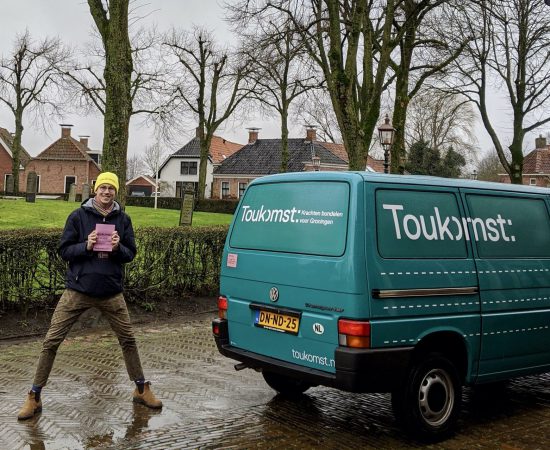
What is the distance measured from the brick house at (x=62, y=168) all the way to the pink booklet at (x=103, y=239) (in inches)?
2442

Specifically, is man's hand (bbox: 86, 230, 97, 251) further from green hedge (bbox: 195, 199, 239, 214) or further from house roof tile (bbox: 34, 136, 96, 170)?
house roof tile (bbox: 34, 136, 96, 170)

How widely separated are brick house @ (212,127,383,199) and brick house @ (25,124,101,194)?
1320cm

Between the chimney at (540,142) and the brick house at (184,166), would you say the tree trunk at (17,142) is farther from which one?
the chimney at (540,142)

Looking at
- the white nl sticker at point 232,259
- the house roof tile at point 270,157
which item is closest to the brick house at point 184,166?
the house roof tile at point 270,157

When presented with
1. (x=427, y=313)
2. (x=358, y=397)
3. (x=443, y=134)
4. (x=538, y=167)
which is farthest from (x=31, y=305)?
(x=538, y=167)

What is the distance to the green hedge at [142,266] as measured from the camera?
8.55 metres

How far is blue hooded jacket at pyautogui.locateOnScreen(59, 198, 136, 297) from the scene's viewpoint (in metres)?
5.45

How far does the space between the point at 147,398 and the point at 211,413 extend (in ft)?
→ 1.96

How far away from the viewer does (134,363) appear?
5770mm

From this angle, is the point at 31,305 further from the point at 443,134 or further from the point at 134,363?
the point at 443,134

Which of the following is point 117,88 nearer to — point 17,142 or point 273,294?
point 273,294

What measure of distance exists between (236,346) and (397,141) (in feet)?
53.5

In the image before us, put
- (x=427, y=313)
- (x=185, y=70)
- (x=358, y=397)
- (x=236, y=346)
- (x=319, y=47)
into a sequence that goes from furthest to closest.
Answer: (x=185, y=70) → (x=319, y=47) → (x=358, y=397) → (x=236, y=346) → (x=427, y=313)

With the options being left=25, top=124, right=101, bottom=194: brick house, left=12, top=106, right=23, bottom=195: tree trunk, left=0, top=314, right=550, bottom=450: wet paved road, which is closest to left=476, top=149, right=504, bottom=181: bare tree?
left=25, top=124, right=101, bottom=194: brick house
